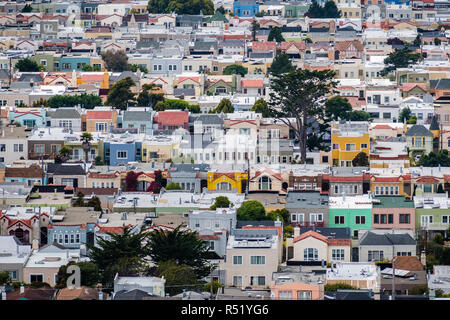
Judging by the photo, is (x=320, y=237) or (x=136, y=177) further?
(x=136, y=177)

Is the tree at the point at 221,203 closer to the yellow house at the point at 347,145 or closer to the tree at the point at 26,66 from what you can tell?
the yellow house at the point at 347,145

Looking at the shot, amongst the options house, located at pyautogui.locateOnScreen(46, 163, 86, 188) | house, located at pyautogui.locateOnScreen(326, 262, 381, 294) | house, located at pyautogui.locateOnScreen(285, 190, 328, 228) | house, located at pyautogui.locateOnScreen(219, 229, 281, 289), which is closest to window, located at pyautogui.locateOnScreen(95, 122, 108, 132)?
house, located at pyautogui.locateOnScreen(46, 163, 86, 188)

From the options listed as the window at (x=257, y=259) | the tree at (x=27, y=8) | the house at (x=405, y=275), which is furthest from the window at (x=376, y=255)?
the tree at (x=27, y=8)

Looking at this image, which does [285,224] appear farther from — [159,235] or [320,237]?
[159,235]

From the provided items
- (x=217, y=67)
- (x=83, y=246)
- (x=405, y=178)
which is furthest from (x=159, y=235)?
(x=217, y=67)

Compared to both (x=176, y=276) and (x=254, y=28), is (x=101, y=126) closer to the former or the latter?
(x=176, y=276)
